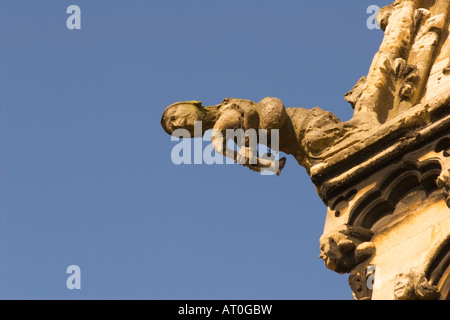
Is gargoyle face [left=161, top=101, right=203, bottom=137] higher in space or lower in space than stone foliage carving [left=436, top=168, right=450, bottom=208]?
higher

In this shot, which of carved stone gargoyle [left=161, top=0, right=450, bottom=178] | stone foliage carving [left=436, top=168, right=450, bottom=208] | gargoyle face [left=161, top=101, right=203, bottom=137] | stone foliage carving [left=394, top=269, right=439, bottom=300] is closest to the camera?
stone foliage carving [left=394, top=269, right=439, bottom=300]

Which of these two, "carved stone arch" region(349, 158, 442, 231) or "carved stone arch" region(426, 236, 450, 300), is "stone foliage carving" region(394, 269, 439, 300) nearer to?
"carved stone arch" region(426, 236, 450, 300)

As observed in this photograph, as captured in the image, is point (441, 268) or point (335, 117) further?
point (335, 117)

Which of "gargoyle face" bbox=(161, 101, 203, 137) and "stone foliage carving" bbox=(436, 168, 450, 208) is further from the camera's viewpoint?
"gargoyle face" bbox=(161, 101, 203, 137)

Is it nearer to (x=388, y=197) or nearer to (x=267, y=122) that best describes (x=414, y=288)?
(x=388, y=197)

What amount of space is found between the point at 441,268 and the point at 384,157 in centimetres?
117

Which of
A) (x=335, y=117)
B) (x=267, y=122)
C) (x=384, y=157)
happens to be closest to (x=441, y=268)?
(x=384, y=157)

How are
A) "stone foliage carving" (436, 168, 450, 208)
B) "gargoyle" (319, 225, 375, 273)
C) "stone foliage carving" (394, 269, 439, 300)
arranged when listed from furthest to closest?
"gargoyle" (319, 225, 375, 273) < "stone foliage carving" (436, 168, 450, 208) < "stone foliage carving" (394, 269, 439, 300)

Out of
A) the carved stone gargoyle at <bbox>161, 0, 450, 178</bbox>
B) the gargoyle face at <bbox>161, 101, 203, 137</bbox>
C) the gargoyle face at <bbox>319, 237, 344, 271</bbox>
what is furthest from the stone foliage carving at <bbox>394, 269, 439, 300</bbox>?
the gargoyle face at <bbox>161, 101, 203, 137</bbox>

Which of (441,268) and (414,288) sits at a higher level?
(441,268)

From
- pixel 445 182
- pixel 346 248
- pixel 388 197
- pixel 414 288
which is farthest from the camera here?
pixel 388 197

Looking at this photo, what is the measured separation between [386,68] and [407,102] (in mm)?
537

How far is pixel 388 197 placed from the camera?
1255 centimetres

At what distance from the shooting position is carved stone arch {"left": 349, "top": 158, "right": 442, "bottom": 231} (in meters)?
12.5
